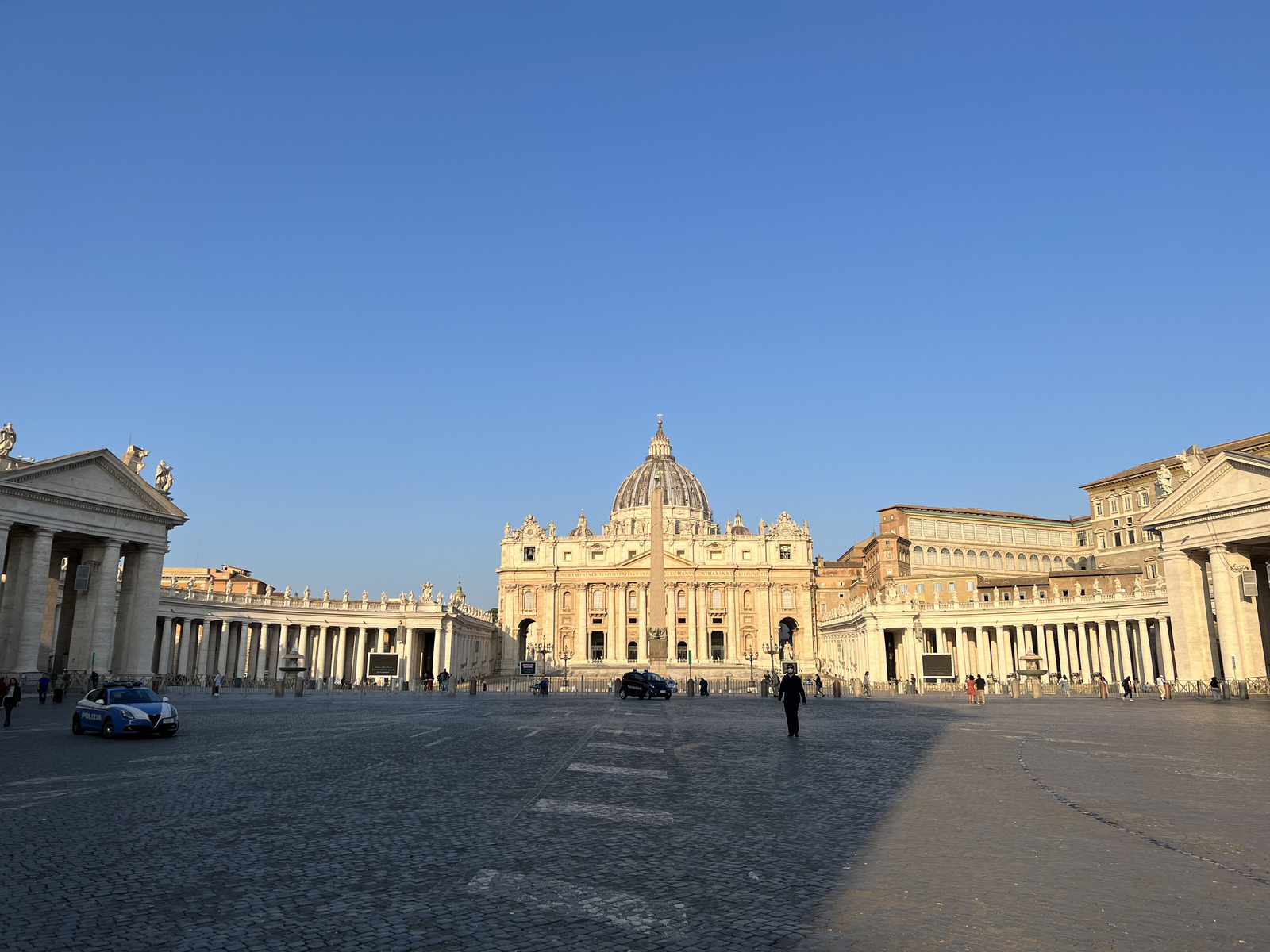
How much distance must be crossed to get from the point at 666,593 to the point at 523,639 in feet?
68.6

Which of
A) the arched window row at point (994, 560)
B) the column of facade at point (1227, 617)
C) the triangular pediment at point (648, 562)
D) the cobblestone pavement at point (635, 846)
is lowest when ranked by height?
the cobblestone pavement at point (635, 846)

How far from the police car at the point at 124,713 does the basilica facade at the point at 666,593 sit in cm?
8568

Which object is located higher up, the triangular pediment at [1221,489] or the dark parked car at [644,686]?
the triangular pediment at [1221,489]

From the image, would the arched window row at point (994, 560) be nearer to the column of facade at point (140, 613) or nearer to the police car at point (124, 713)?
the column of facade at point (140, 613)

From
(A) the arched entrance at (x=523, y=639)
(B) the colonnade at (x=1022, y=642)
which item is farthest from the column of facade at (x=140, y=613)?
(A) the arched entrance at (x=523, y=639)

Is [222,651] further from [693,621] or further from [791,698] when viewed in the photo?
[693,621]

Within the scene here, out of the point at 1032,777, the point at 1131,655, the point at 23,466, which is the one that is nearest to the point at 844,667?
the point at 1131,655

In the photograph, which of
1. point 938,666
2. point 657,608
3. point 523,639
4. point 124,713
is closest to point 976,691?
point 938,666

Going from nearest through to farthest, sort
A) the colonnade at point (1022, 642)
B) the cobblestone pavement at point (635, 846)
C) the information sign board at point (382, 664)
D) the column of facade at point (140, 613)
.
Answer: the cobblestone pavement at point (635, 846)
the column of facade at point (140, 613)
the information sign board at point (382, 664)
the colonnade at point (1022, 642)

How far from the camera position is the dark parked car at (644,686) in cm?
4319

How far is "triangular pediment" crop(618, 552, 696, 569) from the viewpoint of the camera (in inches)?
4264

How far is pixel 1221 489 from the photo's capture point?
3791 cm

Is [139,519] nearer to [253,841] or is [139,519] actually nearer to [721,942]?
[253,841]

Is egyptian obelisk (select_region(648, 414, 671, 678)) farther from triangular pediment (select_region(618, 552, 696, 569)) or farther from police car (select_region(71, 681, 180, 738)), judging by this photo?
triangular pediment (select_region(618, 552, 696, 569))
